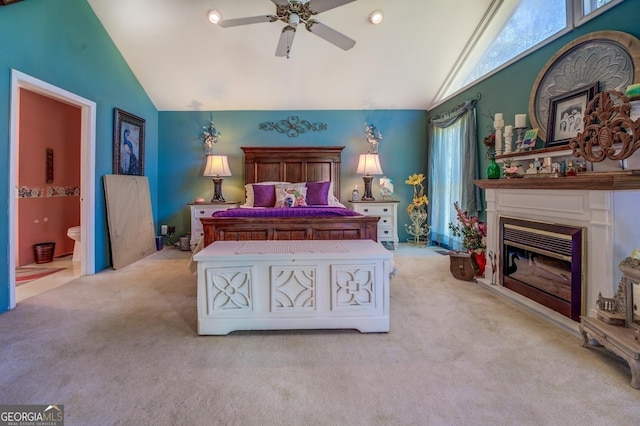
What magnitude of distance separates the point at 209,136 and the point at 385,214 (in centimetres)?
346

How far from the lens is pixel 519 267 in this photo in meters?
2.99

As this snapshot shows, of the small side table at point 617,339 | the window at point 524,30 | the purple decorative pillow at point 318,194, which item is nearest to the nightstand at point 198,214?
the purple decorative pillow at point 318,194

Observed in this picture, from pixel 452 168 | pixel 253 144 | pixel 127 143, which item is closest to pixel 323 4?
pixel 452 168

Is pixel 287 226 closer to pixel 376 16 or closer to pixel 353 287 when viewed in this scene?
pixel 353 287

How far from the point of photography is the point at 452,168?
4.98 m

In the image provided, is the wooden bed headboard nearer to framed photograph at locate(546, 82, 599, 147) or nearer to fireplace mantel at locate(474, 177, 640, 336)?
framed photograph at locate(546, 82, 599, 147)

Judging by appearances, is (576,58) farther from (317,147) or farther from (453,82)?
(317,147)

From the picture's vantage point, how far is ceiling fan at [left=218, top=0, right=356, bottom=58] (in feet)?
9.05

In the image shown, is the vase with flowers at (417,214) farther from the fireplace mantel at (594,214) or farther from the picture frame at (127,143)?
the picture frame at (127,143)

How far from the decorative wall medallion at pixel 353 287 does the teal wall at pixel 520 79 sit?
2.33m

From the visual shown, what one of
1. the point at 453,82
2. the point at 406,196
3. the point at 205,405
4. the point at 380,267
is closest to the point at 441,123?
the point at 453,82

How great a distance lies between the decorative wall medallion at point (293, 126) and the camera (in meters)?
5.81

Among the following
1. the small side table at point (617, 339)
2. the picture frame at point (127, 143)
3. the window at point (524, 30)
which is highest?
the window at point (524, 30)

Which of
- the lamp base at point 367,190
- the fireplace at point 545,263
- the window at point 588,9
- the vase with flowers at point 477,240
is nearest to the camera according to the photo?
the fireplace at point 545,263
